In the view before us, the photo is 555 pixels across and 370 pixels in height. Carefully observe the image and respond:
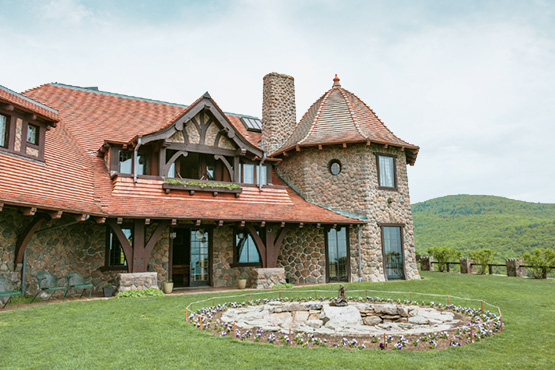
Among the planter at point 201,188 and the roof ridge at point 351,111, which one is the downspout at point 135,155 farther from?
the roof ridge at point 351,111

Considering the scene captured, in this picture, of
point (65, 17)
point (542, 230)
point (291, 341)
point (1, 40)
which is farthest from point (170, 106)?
point (542, 230)

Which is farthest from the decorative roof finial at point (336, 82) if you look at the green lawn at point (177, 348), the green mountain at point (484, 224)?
the green mountain at point (484, 224)

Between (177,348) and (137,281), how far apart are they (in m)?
7.11

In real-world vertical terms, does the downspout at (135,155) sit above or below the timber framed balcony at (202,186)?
above

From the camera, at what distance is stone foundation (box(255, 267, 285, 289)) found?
48.4 ft

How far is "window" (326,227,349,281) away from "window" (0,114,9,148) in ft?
39.8

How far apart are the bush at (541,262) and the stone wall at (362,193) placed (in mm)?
6278

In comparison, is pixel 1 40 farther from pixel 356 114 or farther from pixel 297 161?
pixel 356 114

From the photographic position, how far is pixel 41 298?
11.3m

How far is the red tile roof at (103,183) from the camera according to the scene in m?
11.2

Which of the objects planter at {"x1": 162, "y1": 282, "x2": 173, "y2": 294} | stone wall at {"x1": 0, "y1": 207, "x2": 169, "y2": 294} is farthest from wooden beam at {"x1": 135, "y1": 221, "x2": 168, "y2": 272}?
stone wall at {"x1": 0, "y1": 207, "x2": 169, "y2": 294}

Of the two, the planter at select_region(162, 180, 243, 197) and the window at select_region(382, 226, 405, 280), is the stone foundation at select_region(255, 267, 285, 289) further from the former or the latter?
the window at select_region(382, 226, 405, 280)

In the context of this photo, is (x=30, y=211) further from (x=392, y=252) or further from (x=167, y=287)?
(x=392, y=252)

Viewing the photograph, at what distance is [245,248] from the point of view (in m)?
16.1
